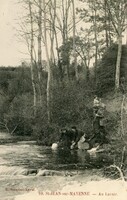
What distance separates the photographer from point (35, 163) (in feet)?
59.1

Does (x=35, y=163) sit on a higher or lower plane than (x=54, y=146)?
higher

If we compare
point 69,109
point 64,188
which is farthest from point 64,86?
point 64,188

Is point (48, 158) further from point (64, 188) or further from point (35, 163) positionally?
point (64, 188)

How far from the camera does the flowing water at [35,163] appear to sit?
1462 centimetres

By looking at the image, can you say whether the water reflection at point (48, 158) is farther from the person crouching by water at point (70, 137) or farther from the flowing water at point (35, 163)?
the person crouching by water at point (70, 137)

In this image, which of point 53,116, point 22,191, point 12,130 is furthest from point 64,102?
point 22,191

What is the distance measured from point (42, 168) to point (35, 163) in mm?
1296

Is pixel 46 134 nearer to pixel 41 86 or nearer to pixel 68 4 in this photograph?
pixel 41 86

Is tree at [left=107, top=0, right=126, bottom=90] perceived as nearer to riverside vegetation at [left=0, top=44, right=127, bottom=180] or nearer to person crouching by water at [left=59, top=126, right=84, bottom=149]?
riverside vegetation at [left=0, top=44, right=127, bottom=180]

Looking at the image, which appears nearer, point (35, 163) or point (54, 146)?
point (35, 163)

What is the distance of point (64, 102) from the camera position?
2764cm

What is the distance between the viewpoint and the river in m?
13.9

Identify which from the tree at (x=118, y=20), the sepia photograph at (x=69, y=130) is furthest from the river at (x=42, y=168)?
the tree at (x=118, y=20)

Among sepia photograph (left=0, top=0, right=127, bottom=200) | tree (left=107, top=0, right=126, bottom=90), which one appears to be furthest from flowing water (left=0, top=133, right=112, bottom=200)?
tree (left=107, top=0, right=126, bottom=90)
